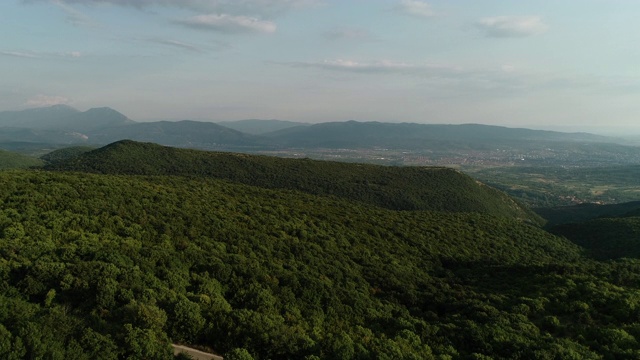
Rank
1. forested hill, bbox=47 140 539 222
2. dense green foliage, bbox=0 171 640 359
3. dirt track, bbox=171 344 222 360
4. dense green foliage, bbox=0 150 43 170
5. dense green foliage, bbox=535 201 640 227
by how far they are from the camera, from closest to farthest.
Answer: dirt track, bbox=171 344 222 360
dense green foliage, bbox=0 171 640 359
forested hill, bbox=47 140 539 222
dense green foliage, bbox=535 201 640 227
dense green foliage, bbox=0 150 43 170

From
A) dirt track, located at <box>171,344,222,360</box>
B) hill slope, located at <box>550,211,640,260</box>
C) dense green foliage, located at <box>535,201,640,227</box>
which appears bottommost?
dense green foliage, located at <box>535,201,640,227</box>

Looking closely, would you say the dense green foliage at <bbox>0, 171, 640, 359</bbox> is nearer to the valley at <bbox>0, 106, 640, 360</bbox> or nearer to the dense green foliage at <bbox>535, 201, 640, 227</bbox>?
the valley at <bbox>0, 106, 640, 360</bbox>

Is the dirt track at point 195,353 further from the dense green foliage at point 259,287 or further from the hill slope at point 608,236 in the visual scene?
the hill slope at point 608,236

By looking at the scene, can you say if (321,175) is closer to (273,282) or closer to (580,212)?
(273,282)

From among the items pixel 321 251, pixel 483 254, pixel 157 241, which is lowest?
pixel 483 254

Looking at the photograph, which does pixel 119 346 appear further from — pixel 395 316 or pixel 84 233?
pixel 395 316

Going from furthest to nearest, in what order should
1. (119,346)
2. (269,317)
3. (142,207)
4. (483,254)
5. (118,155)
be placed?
(118,155) → (483,254) → (142,207) → (269,317) → (119,346)

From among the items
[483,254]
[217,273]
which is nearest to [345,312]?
[217,273]

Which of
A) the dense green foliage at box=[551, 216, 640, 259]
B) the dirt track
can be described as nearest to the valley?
the dirt track
